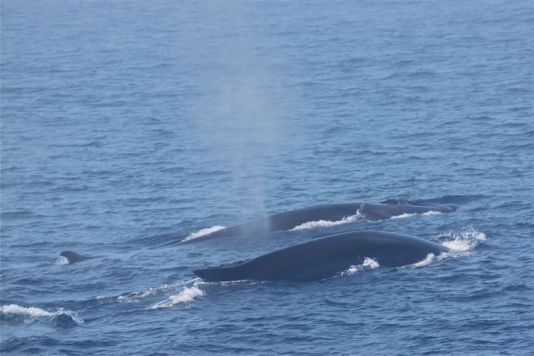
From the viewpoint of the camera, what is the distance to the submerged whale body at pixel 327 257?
48219mm

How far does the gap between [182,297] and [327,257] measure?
575 cm

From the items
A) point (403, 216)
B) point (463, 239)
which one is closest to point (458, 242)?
point (463, 239)

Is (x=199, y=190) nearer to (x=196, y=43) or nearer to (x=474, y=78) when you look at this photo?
(x=474, y=78)

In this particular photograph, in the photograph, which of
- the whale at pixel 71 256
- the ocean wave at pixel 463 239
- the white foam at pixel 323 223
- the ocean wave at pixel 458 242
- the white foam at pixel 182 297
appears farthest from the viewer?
the white foam at pixel 323 223

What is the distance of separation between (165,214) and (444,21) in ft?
303

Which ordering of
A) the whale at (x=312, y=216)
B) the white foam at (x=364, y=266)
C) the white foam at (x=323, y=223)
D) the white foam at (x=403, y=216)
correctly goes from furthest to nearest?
the white foam at (x=403, y=216) < the whale at (x=312, y=216) < the white foam at (x=323, y=223) < the white foam at (x=364, y=266)

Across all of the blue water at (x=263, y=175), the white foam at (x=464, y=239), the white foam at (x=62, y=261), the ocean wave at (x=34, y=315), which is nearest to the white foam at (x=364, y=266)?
the blue water at (x=263, y=175)

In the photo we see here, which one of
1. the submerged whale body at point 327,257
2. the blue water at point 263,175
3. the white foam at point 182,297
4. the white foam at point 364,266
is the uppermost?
the submerged whale body at point 327,257

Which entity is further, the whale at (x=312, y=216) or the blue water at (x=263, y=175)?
the whale at (x=312, y=216)

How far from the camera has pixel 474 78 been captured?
108 meters

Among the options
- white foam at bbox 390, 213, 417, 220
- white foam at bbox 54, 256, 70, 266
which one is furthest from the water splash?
white foam at bbox 390, 213, 417, 220

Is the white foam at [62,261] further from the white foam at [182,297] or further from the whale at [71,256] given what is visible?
the white foam at [182,297]

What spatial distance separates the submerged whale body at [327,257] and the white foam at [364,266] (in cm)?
12

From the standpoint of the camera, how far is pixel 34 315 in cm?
4684
